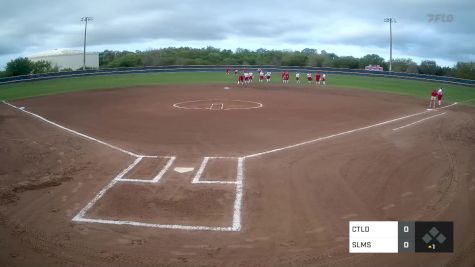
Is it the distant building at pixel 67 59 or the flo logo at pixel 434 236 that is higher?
the distant building at pixel 67 59

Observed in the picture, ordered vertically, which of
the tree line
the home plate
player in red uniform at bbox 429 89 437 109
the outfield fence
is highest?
the tree line

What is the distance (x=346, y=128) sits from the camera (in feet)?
75.3

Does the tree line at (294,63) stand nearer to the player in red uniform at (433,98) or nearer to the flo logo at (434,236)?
the player in red uniform at (433,98)

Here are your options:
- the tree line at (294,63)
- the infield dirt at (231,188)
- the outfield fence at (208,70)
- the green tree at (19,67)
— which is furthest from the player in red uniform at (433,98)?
the green tree at (19,67)

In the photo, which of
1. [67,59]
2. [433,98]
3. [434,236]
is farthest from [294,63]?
[434,236]

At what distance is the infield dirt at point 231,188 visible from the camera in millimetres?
9250
